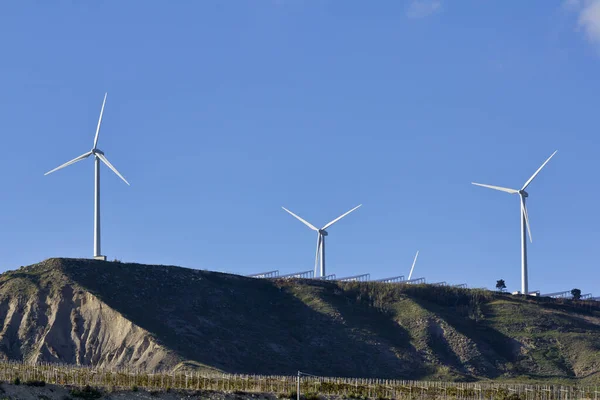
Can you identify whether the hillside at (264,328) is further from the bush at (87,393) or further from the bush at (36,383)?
the bush at (36,383)

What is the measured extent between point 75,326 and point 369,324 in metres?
39.9

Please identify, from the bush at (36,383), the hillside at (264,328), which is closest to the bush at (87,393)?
the bush at (36,383)

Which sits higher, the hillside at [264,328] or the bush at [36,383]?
the hillside at [264,328]

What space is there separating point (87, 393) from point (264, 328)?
61.2 meters

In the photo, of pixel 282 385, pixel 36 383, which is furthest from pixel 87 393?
pixel 282 385

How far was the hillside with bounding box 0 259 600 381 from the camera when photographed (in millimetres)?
168625

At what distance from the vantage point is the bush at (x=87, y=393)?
121 meters

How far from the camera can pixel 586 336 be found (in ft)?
613

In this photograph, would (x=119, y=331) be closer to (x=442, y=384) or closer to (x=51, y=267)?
(x=51, y=267)

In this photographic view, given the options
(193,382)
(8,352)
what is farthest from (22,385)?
(8,352)

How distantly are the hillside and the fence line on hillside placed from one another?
1500cm

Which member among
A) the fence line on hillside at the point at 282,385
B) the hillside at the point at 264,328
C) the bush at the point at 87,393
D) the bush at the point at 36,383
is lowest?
the bush at the point at 87,393

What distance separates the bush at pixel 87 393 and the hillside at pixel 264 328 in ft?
111

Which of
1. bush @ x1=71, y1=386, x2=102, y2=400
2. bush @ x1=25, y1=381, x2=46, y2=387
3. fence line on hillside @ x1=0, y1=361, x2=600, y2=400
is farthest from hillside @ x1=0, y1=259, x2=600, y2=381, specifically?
bush @ x1=25, y1=381, x2=46, y2=387
